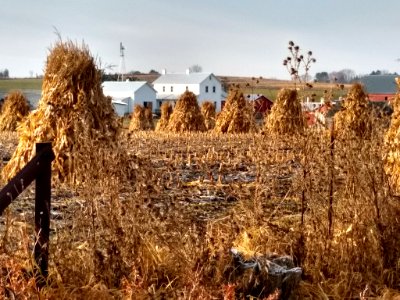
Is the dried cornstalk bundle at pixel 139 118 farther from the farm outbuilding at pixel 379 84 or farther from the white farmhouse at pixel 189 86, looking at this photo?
the white farmhouse at pixel 189 86

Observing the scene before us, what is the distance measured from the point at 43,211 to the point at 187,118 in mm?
20658

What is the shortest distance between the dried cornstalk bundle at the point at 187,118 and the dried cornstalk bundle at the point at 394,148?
17.3m

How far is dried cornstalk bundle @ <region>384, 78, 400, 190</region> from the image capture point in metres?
6.86

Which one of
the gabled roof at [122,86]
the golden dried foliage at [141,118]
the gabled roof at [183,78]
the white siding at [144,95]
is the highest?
the gabled roof at [183,78]

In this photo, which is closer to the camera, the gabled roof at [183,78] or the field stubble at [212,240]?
the field stubble at [212,240]

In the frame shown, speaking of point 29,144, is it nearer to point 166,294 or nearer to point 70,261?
point 70,261

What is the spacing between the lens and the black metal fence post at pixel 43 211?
3811 millimetres

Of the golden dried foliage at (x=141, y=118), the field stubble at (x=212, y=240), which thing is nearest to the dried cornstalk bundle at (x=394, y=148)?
the field stubble at (x=212, y=240)

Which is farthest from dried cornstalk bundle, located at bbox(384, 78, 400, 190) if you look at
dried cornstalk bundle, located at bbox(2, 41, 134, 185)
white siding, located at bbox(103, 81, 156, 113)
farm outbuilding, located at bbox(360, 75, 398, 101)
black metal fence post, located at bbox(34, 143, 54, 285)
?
white siding, located at bbox(103, 81, 156, 113)

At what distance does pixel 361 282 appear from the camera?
14.8 feet

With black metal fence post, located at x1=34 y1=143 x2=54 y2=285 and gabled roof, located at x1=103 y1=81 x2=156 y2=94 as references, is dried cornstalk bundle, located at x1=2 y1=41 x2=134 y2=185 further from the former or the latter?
gabled roof, located at x1=103 y1=81 x2=156 y2=94

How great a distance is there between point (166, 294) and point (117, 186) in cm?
79

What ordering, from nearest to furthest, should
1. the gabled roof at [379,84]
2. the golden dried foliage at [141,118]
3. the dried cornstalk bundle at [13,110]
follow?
the dried cornstalk bundle at [13,110]
the golden dried foliage at [141,118]
the gabled roof at [379,84]

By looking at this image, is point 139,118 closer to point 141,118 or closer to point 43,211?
point 141,118
